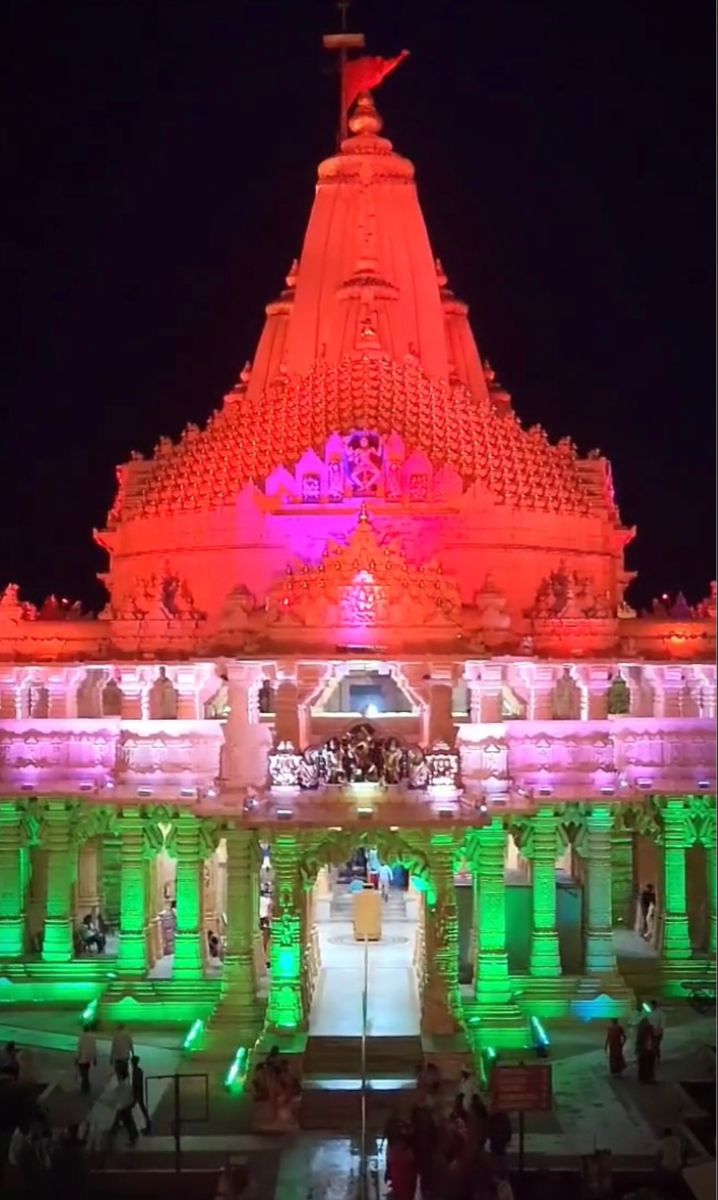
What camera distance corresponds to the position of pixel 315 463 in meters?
28.0

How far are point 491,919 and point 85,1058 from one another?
262 inches

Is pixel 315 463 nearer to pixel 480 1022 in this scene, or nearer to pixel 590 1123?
pixel 480 1022

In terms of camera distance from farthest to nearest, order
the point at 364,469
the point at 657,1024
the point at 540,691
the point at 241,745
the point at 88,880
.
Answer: the point at 88,880 → the point at 364,469 → the point at 540,691 → the point at 241,745 → the point at 657,1024

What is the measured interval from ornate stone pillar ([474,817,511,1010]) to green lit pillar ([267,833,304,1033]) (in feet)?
10.4

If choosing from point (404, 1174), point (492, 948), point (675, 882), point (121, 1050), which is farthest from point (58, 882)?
point (404, 1174)

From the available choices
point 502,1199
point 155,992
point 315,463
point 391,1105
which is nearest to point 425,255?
point 315,463

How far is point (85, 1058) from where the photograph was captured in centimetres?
2172

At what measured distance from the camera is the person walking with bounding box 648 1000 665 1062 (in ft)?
72.7

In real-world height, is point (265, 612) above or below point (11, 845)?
above

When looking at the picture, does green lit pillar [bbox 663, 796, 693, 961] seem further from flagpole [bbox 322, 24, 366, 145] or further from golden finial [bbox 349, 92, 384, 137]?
flagpole [bbox 322, 24, 366, 145]

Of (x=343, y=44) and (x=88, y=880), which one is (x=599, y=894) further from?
(x=343, y=44)

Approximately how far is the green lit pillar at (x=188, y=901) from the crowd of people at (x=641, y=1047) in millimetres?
6798

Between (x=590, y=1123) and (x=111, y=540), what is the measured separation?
15757mm

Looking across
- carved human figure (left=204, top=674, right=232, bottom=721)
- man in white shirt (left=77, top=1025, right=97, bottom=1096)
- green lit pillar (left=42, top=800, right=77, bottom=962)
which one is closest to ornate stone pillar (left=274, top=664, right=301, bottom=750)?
carved human figure (left=204, top=674, right=232, bottom=721)
